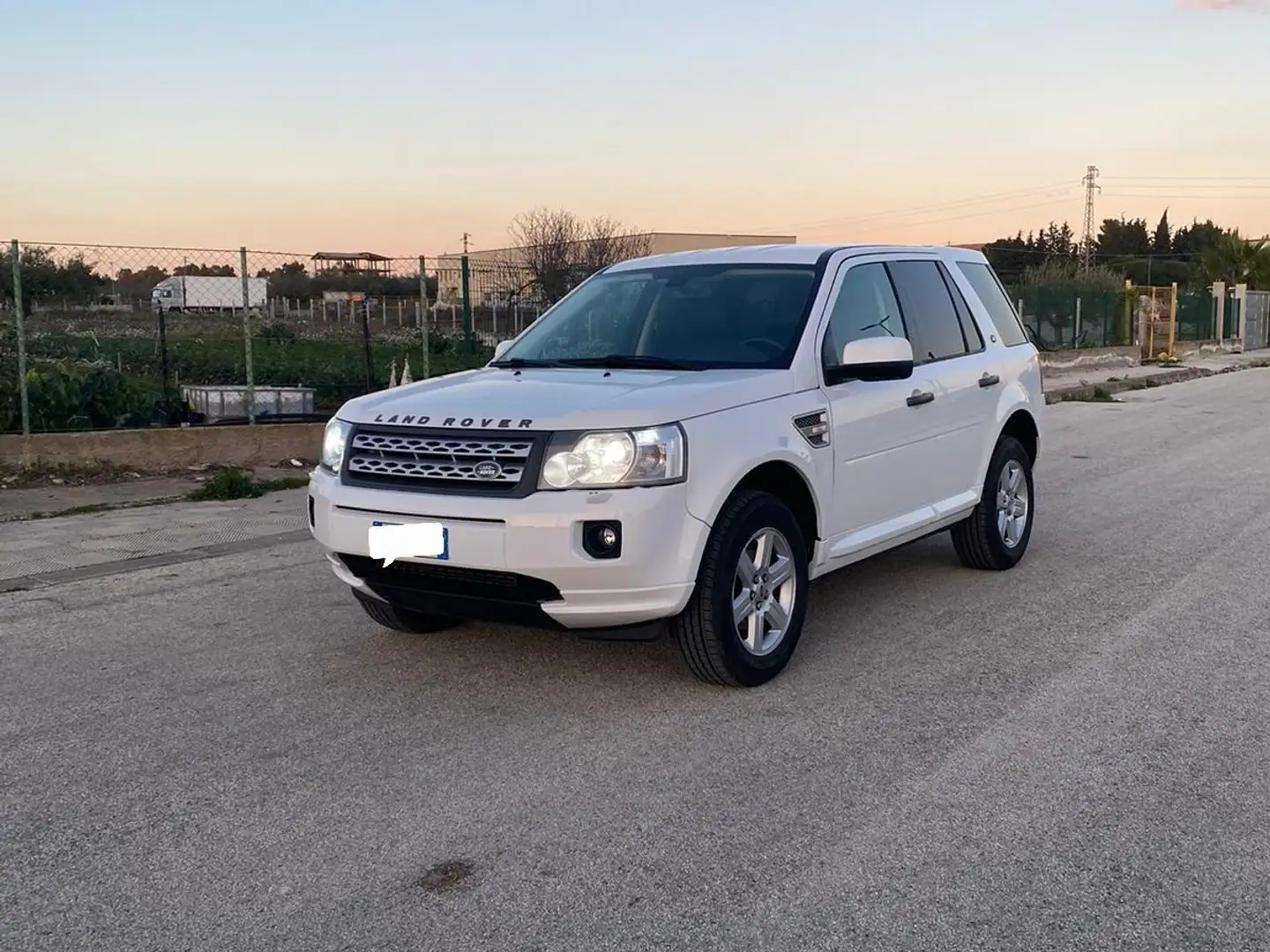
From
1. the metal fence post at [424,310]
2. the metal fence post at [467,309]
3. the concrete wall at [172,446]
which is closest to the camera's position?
the concrete wall at [172,446]

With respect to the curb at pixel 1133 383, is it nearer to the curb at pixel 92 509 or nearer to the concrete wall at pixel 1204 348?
the concrete wall at pixel 1204 348

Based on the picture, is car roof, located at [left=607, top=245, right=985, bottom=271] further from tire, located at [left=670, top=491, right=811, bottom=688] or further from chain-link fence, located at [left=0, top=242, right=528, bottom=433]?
chain-link fence, located at [left=0, top=242, right=528, bottom=433]

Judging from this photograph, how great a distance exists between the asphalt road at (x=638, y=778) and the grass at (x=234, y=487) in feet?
10.5

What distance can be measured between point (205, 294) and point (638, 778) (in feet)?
32.7

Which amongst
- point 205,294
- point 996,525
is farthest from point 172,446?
point 996,525

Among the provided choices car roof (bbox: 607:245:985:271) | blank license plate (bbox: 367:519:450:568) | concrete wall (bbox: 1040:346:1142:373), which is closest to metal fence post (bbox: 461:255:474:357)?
car roof (bbox: 607:245:985:271)

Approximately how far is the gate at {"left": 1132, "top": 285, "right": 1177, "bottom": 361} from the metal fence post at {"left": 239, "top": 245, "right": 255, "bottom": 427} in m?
27.4

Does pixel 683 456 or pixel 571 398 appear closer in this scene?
pixel 683 456

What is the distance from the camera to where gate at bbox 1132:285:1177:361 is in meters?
33.6

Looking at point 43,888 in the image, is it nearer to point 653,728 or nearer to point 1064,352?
point 653,728

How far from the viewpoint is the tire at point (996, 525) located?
23.5 feet

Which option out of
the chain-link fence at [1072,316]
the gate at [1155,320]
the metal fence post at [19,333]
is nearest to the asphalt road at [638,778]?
the metal fence post at [19,333]

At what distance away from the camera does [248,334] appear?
473 inches

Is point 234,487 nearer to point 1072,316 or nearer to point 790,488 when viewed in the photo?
point 790,488
